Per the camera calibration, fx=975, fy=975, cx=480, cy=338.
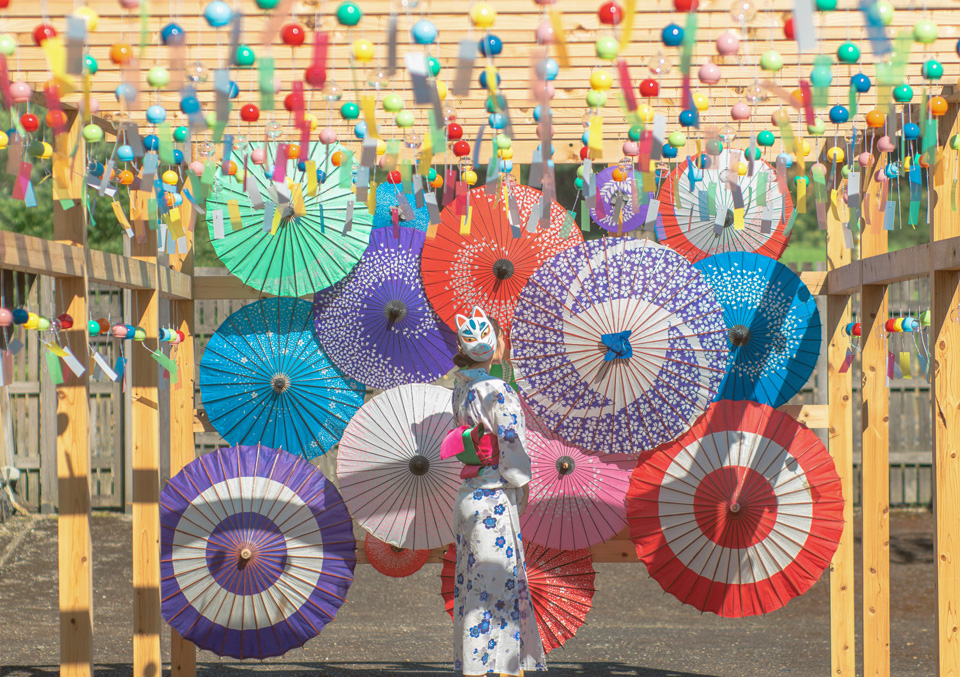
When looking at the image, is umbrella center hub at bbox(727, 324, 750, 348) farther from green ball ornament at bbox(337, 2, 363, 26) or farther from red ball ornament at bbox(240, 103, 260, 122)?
green ball ornament at bbox(337, 2, 363, 26)

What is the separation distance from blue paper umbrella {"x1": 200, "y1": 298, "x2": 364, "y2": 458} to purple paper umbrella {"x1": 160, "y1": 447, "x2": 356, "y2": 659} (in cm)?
25

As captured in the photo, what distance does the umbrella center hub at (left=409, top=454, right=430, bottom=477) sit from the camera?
180 inches

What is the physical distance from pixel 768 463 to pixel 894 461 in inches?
197

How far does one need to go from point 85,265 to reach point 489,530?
1.87 m

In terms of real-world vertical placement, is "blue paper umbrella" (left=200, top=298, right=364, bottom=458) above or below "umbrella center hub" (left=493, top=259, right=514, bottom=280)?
below

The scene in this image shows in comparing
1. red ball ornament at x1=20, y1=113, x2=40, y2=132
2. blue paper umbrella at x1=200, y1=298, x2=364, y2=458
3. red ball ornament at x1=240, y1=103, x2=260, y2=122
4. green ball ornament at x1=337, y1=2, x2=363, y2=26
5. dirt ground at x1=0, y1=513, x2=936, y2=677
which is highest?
green ball ornament at x1=337, y1=2, x2=363, y2=26

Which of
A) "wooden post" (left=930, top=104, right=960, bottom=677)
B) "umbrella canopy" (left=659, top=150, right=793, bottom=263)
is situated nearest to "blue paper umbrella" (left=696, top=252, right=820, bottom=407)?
"umbrella canopy" (left=659, top=150, right=793, bottom=263)

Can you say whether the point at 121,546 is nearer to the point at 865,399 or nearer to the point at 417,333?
the point at 417,333

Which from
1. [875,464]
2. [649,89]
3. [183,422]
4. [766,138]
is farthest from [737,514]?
[183,422]

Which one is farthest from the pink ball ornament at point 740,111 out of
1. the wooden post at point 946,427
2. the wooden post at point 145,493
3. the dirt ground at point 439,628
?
the dirt ground at point 439,628

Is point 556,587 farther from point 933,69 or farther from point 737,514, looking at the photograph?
point 933,69

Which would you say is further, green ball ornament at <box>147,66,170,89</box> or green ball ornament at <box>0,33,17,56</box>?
green ball ornament at <box>147,66,170,89</box>

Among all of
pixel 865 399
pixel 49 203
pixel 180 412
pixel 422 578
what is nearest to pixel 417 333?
pixel 180 412

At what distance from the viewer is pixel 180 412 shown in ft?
15.9
